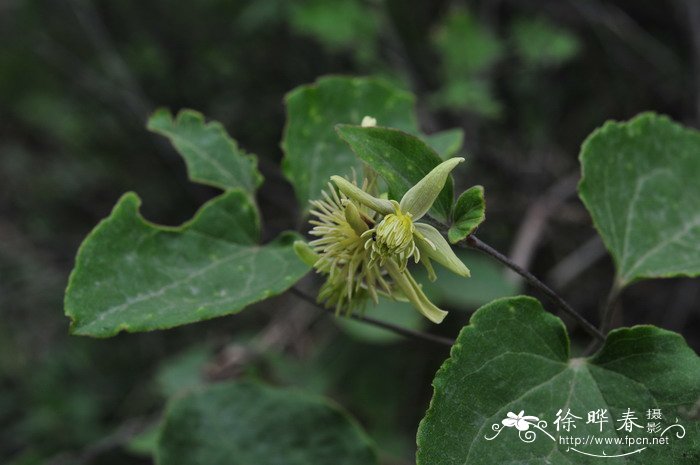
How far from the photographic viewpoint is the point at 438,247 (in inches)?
34.4

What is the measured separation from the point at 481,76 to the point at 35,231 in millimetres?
2312

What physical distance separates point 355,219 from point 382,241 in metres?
0.05

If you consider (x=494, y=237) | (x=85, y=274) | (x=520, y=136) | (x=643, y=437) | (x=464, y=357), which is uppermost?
(x=85, y=274)

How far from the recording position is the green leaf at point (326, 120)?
1248 millimetres

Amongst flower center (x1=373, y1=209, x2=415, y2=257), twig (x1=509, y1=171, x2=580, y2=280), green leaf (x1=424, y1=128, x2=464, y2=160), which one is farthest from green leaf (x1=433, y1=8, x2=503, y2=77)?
flower center (x1=373, y1=209, x2=415, y2=257)

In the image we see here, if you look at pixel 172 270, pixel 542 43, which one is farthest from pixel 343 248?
pixel 542 43

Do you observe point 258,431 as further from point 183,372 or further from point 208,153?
point 183,372

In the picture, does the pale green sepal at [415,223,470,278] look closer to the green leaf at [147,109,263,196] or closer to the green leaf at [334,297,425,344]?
the green leaf at [147,109,263,196]

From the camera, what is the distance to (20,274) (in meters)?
3.32

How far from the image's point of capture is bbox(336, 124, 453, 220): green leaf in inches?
34.7

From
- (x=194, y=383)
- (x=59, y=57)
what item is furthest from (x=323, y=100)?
(x=59, y=57)

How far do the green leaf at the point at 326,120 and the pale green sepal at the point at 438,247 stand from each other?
15.0 inches

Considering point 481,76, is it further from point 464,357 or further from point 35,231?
Answer: point 35,231

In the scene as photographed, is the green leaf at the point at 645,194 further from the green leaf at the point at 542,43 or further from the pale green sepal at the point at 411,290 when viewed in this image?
the green leaf at the point at 542,43
